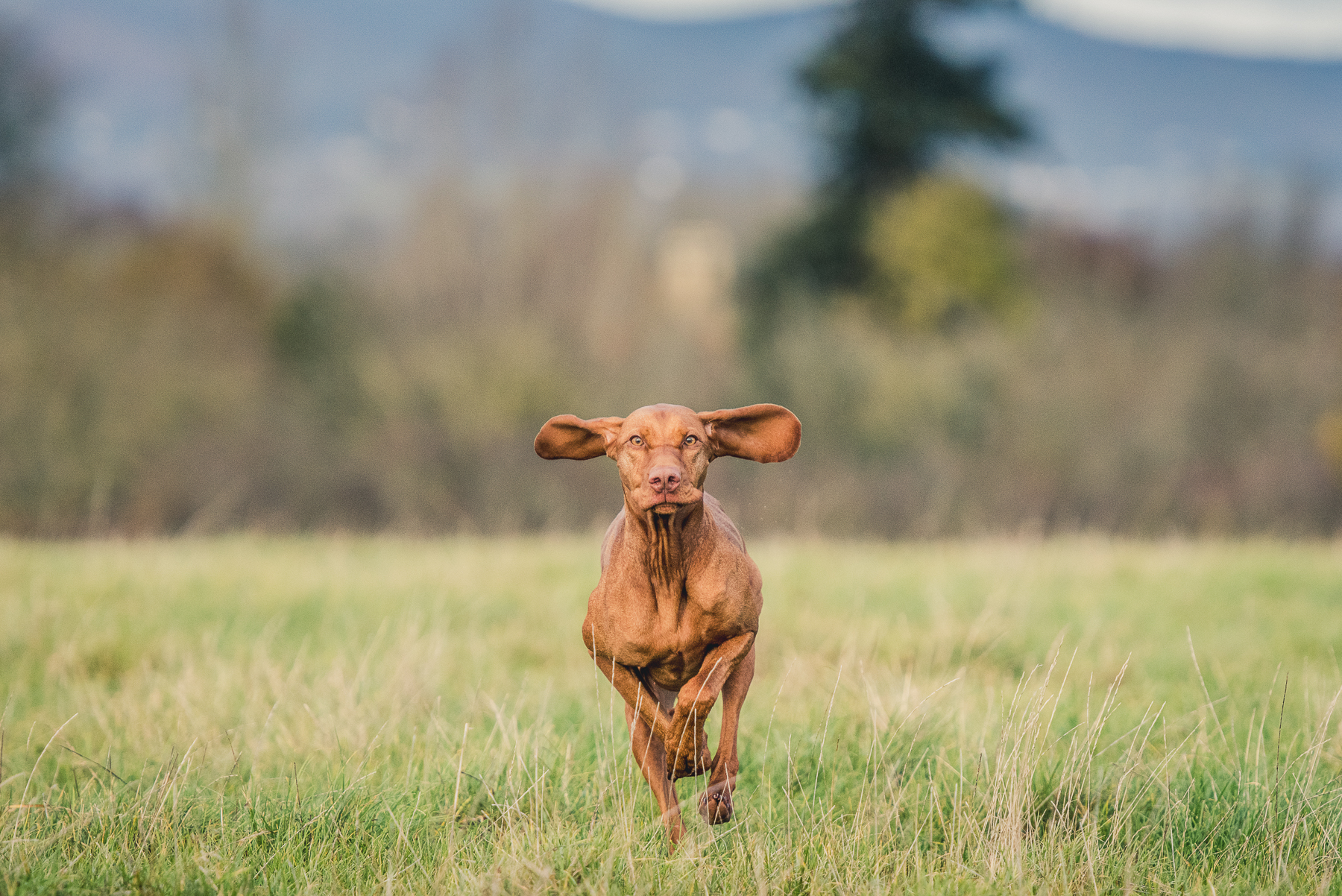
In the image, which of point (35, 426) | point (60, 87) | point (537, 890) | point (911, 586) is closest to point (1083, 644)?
point (911, 586)

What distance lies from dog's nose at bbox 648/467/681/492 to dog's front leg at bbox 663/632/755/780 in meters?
0.56

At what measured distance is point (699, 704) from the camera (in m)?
2.96

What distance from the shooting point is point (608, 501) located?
667 inches

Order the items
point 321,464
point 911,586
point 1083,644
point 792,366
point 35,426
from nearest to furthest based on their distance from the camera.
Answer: point 1083,644 < point 911,586 < point 35,426 < point 321,464 < point 792,366

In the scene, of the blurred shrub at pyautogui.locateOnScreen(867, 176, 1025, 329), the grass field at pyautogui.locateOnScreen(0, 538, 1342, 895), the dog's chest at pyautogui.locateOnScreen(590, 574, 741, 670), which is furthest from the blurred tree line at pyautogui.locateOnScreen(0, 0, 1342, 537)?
the dog's chest at pyautogui.locateOnScreen(590, 574, 741, 670)

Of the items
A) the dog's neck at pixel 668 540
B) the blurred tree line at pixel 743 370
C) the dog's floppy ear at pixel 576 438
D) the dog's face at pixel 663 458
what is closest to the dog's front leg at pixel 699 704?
the dog's neck at pixel 668 540

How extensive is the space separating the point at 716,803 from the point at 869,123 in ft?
65.5

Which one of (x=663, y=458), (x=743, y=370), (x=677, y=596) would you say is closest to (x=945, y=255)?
(x=743, y=370)

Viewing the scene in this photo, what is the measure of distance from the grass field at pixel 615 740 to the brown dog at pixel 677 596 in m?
0.26

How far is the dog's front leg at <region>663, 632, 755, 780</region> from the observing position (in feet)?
9.72

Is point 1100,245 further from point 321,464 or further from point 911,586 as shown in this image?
point 911,586

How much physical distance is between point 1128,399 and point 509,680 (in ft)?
54.6

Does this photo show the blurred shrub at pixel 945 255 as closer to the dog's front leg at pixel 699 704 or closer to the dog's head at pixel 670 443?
the dog's head at pixel 670 443

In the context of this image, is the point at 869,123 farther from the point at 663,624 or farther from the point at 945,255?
the point at 663,624
